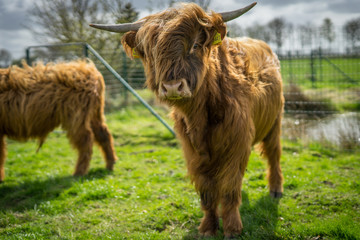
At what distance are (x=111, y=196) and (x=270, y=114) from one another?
2440 millimetres

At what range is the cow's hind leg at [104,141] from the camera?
18.9 ft

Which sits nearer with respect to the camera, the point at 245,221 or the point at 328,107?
the point at 245,221

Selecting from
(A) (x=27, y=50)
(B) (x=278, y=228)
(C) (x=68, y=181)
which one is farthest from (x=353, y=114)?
(A) (x=27, y=50)

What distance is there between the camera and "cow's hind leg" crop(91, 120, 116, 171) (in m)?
5.77

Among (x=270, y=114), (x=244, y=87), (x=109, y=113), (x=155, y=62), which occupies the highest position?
(x=155, y=62)

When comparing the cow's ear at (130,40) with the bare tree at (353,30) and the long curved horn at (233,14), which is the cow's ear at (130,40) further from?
the bare tree at (353,30)

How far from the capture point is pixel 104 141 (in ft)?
19.1

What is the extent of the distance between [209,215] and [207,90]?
1324mm

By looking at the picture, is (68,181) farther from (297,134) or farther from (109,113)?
(109,113)

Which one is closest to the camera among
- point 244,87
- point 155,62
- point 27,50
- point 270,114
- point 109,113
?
point 155,62

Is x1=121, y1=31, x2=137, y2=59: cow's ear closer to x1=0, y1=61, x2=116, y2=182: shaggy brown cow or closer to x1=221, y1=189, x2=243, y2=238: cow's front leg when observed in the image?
x1=221, y1=189, x2=243, y2=238: cow's front leg

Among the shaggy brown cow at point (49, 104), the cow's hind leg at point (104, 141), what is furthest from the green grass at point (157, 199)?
the shaggy brown cow at point (49, 104)

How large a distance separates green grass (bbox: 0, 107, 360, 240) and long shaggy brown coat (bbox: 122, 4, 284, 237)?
570mm

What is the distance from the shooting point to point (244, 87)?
126 inches
